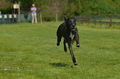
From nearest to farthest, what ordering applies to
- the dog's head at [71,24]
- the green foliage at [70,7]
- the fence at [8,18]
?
the dog's head at [71,24] → the fence at [8,18] → the green foliage at [70,7]

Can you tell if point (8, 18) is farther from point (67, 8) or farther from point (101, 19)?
point (67, 8)

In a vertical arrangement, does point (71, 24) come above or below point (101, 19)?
above

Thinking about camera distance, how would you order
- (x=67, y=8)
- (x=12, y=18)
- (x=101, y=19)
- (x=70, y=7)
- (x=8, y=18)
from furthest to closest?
(x=67, y=8) → (x=70, y=7) → (x=12, y=18) → (x=8, y=18) → (x=101, y=19)

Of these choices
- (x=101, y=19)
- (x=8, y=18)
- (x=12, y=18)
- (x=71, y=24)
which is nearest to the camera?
(x=71, y=24)

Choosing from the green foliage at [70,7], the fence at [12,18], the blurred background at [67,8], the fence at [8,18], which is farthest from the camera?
the green foliage at [70,7]

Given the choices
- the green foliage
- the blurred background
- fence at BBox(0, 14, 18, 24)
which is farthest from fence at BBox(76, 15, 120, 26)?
the green foliage

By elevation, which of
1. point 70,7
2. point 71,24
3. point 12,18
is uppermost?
point 71,24

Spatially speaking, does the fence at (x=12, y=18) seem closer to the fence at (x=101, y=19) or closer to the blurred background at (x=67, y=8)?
the blurred background at (x=67, y=8)

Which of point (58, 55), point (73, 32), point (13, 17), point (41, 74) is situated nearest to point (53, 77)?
point (41, 74)

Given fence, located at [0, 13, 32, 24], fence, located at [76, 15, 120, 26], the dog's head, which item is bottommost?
fence, located at [0, 13, 32, 24]

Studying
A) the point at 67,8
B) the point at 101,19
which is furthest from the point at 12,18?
the point at 67,8

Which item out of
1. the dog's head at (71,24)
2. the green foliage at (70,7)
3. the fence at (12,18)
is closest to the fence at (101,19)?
A: the fence at (12,18)

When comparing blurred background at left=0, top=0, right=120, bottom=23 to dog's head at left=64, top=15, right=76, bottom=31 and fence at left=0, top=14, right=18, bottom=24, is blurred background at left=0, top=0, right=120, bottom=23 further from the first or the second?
dog's head at left=64, top=15, right=76, bottom=31

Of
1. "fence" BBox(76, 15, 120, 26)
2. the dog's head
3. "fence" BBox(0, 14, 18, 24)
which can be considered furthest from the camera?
"fence" BBox(0, 14, 18, 24)
